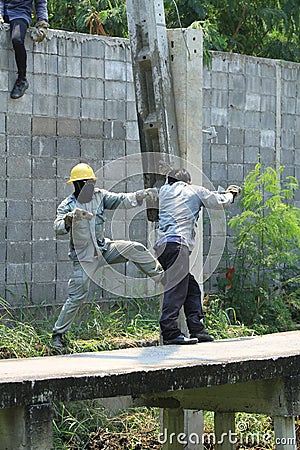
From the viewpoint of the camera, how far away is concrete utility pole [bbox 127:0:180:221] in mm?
8312

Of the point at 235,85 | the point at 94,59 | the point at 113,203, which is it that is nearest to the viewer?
the point at 113,203

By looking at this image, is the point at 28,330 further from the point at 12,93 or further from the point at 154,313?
the point at 12,93

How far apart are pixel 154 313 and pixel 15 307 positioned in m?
1.47

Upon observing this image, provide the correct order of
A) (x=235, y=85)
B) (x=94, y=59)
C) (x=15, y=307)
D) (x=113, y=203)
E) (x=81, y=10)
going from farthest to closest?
(x=81, y=10)
(x=235, y=85)
(x=94, y=59)
(x=15, y=307)
(x=113, y=203)

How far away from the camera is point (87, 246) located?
923cm

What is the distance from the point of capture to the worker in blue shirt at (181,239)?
8531mm

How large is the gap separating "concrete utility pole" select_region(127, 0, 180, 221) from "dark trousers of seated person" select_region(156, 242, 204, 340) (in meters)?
0.73

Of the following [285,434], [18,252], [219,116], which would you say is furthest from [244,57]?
[285,434]

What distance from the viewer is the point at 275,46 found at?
15172 millimetres

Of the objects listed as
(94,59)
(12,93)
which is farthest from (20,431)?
(94,59)

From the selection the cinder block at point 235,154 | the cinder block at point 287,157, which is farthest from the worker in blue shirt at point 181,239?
the cinder block at point 287,157

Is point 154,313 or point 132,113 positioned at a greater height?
point 132,113

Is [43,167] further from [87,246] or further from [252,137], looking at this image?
[252,137]

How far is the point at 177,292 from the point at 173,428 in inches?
42.4
